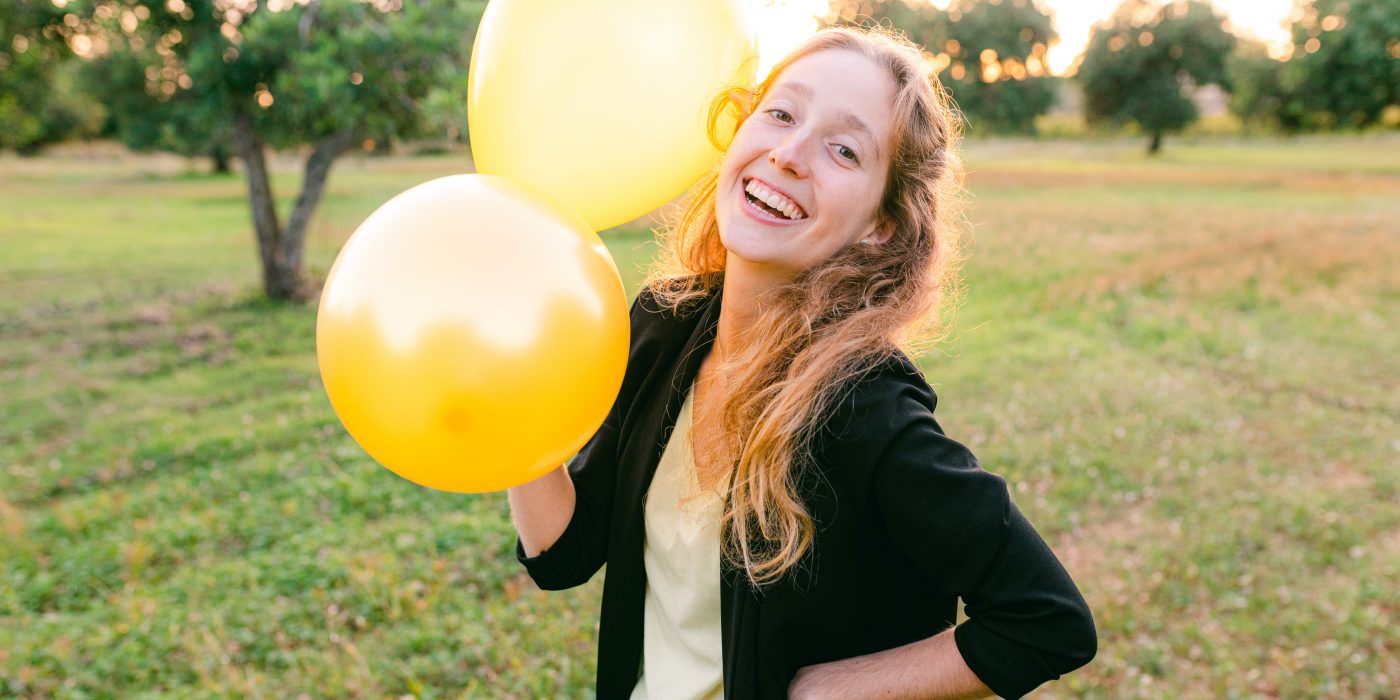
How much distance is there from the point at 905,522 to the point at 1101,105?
46.2 meters

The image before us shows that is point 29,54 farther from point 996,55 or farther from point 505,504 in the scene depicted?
point 996,55

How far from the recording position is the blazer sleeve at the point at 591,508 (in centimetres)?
183

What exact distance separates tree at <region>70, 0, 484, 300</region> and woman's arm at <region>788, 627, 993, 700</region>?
5743 millimetres

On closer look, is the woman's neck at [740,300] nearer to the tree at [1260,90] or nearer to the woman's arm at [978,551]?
the woman's arm at [978,551]

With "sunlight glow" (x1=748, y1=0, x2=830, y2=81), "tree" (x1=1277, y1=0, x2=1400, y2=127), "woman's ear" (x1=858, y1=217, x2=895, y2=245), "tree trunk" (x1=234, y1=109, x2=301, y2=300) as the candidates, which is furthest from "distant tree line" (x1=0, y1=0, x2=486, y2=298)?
"tree" (x1=1277, y1=0, x2=1400, y2=127)

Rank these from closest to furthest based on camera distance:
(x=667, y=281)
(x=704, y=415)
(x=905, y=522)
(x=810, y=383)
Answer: (x=905, y=522) < (x=810, y=383) < (x=704, y=415) < (x=667, y=281)

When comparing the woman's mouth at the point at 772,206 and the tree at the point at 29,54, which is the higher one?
the woman's mouth at the point at 772,206

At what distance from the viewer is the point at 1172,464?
18.8ft

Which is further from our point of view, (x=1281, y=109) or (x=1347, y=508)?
(x=1281, y=109)

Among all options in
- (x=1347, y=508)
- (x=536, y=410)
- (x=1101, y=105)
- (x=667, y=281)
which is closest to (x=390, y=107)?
(x=667, y=281)

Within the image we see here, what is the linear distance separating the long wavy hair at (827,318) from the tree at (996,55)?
42.6 m

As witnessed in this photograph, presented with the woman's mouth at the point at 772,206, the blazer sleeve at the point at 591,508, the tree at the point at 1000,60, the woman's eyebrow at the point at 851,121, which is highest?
the woman's eyebrow at the point at 851,121

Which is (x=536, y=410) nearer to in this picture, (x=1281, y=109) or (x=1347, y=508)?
(x=1347, y=508)

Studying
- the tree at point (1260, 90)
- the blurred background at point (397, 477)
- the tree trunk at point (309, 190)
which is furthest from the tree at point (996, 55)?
the tree trunk at point (309, 190)
